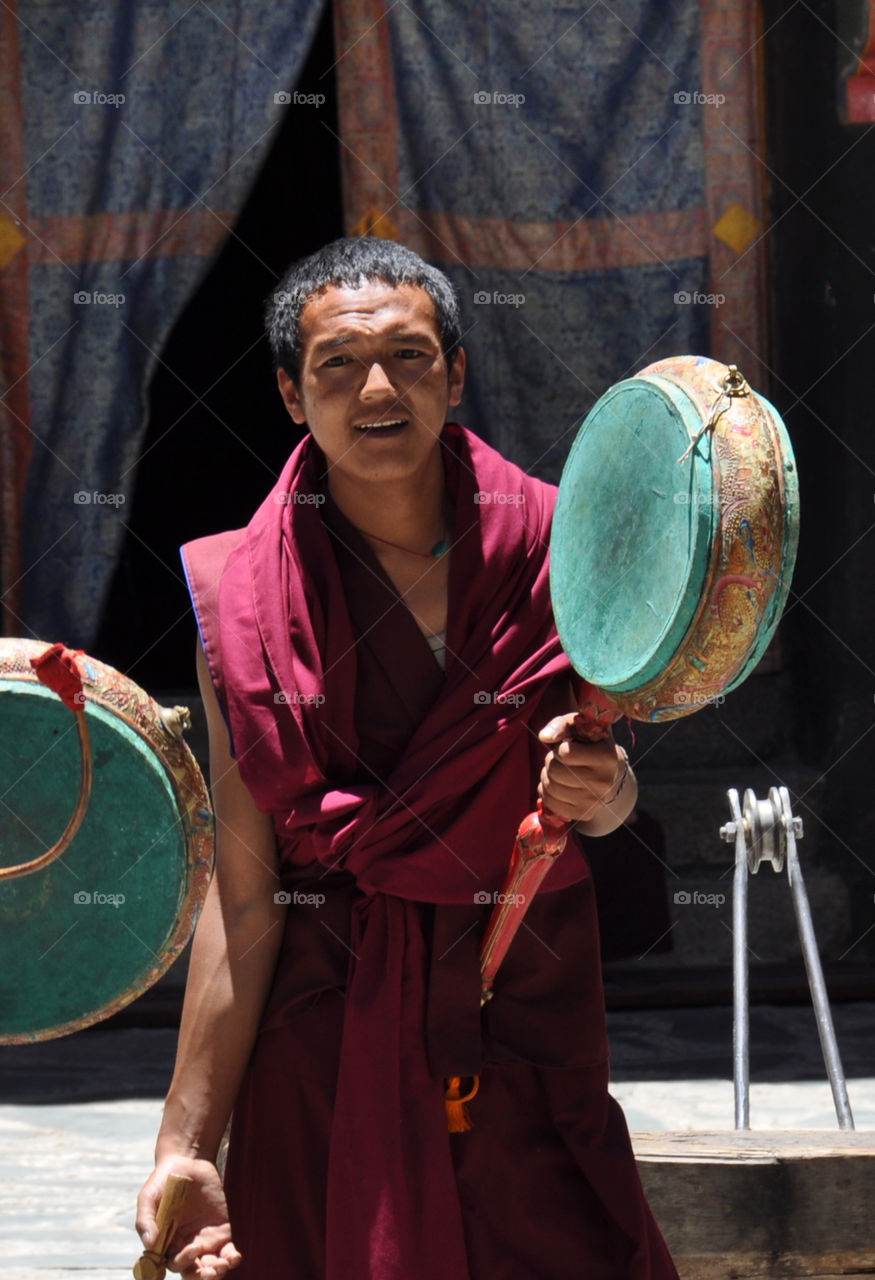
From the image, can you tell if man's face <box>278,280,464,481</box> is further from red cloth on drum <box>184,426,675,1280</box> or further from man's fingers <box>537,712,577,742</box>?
man's fingers <box>537,712,577,742</box>

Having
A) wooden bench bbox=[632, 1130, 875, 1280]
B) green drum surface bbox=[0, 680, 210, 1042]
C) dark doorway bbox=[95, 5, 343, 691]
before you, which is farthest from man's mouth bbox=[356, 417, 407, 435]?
dark doorway bbox=[95, 5, 343, 691]

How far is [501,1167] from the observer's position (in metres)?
1.90

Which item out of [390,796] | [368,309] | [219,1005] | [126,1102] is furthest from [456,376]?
[126,1102]

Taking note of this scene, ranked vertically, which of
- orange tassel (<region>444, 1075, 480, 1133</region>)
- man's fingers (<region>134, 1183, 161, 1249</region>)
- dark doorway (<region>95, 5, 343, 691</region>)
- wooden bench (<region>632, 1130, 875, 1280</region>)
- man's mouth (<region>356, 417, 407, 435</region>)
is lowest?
wooden bench (<region>632, 1130, 875, 1280</region>)

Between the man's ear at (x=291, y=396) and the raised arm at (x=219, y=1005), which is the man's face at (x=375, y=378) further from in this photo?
the raised arm at (x=219, y=1005)

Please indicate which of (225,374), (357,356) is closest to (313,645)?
(357,356)

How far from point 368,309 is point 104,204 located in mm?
3402

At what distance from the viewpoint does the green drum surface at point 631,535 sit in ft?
5.22

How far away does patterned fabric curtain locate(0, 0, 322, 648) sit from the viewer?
5.01 metres

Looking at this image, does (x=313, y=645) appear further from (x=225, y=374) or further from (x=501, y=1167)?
(x=225, y=374)

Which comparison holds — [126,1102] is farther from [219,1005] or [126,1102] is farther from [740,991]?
[219,1005]

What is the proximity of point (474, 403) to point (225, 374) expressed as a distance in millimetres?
1306

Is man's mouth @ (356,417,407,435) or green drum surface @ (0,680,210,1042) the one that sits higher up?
man's mouth @ (356,417,407,435)

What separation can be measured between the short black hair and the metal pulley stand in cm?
110
